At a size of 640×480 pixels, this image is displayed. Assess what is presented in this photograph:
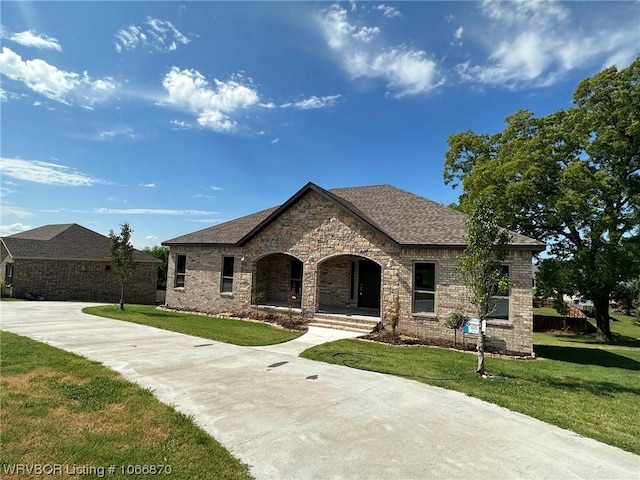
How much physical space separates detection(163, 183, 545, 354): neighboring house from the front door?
5cm

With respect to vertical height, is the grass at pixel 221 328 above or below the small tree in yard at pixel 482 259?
below

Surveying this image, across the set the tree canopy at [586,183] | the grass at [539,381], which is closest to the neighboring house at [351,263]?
the grass at [539,381]

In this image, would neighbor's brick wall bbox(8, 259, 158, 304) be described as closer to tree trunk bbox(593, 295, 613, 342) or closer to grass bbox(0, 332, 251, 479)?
grass bbox(0, 332, 251, 479)

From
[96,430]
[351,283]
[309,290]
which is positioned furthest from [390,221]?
[96,430]

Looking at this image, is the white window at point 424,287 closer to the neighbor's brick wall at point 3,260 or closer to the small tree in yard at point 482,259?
the small tree in yard at point 482,259

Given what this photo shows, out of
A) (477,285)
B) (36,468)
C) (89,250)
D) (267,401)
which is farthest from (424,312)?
(89,250)

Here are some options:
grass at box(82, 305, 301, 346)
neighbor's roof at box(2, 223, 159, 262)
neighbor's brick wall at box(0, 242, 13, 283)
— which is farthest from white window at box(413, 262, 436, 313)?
neighbor's brick wall at box(0, 242, 13, 283)

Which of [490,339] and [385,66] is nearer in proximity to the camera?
[490,339]

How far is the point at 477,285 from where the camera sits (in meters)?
8.89

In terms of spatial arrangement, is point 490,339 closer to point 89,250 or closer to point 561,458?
point 561,458

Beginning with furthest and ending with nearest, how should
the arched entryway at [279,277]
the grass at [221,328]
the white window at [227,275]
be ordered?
the arched entryway at [279,277], the white window at [227,275], the grass at [221,328]

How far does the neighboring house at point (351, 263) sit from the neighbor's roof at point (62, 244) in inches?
359

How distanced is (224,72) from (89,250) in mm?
19262

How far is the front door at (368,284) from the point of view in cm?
1775
